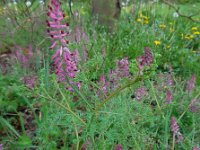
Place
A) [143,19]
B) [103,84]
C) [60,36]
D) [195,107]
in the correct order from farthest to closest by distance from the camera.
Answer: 1. [143,19]
2. [195,107]
3. [103,84]
4. [60,36]

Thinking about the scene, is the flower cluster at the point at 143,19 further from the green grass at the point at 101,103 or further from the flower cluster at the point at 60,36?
the flower cluster at the point at 60,36

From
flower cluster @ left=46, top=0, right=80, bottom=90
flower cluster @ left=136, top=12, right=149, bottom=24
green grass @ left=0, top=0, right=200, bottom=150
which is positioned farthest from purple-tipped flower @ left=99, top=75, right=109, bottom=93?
flower cluster @ left=136, top=12, right=149, bottom=24

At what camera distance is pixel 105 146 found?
2102 millimetres

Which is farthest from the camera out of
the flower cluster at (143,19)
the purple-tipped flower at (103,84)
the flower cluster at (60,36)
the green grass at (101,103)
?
the flower cluster at (143,19)

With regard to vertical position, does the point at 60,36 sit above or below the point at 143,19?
above

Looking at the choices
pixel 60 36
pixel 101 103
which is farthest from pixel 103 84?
pixel 60 36

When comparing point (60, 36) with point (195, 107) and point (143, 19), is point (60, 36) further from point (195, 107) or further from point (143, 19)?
point (143, 19)

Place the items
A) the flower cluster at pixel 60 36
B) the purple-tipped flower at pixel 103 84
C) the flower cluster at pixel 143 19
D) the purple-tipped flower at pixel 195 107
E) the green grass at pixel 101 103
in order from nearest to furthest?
1. the flower cluster at pixel 60 36
2. the green grass at pixel 101 103
3. the purple-tipped flower at pixel 103 84
4. the purple-tipped flower at pixel 195 107
5. the flower cluster at pixel 143 19

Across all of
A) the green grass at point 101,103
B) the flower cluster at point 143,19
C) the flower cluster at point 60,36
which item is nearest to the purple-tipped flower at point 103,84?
the green grass at point 101,103

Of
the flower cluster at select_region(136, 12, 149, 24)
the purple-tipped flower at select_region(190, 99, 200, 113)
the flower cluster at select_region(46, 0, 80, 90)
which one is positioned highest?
the flower cluster at select_region(46, 0, 80, 90)

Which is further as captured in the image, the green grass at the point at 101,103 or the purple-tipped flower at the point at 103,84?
the purple-tipped flower at the point at 103,84

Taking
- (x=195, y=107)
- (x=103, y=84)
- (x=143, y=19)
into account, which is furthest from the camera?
(x=143, y=19)

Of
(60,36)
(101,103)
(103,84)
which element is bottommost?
(103,84)

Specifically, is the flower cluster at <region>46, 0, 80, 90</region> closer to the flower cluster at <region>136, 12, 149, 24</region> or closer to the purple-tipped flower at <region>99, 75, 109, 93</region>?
the purple-tipped flower at <region>99, 75, 109, 93</region>
